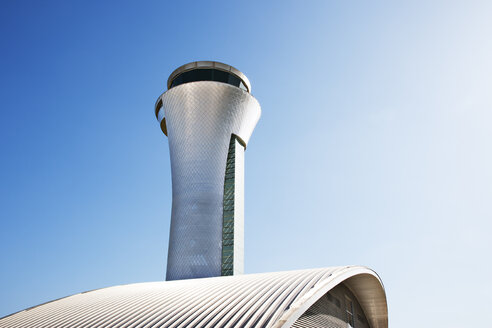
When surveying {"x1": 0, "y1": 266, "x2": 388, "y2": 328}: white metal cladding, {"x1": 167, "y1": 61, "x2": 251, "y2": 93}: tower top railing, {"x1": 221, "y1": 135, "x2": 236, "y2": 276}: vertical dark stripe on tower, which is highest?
{"x1": 167, "y1": 61, "x2": 251, "y2": 93}: tower top railing

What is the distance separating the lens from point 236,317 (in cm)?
1423

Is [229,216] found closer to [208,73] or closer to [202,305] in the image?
[208,73]

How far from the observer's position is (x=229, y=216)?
147ft

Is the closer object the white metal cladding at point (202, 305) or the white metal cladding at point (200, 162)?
the white metal cladding at point (202, 305)

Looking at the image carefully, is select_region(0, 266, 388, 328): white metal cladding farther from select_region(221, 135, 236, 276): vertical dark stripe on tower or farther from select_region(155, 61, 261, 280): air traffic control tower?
select_region(221, 135, 236, 276): vertical dark stripe on tower

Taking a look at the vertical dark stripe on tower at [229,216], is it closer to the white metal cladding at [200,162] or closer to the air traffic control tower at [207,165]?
the air traffic control tower at [207,165]

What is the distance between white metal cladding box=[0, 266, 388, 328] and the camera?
14.2 meters

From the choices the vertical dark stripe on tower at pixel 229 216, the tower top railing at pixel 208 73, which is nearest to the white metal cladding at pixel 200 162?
the vertical dark stripe on tower at pixel 229 216

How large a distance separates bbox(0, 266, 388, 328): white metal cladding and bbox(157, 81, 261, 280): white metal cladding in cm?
1846

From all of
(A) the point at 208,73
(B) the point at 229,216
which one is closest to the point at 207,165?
(B) the point at 229,216

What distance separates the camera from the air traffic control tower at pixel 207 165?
141 feet

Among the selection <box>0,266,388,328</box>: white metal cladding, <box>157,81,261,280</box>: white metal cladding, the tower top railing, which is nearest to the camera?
<box>0,266,388,328</box>: white metal cladding

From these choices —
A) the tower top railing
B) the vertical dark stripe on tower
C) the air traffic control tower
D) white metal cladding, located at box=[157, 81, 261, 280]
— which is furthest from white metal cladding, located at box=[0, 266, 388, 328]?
the tower top railing

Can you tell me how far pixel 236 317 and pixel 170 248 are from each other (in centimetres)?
3147
